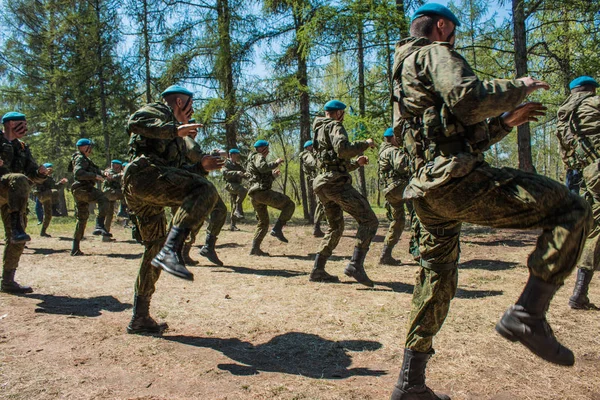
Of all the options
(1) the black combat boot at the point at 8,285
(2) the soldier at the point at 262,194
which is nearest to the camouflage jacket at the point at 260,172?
(2) the soldier at the point at 262,194

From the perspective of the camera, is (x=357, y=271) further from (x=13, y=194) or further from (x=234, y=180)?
(x=234, y=180)

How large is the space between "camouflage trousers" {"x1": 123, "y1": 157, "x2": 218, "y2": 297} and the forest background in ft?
23.7

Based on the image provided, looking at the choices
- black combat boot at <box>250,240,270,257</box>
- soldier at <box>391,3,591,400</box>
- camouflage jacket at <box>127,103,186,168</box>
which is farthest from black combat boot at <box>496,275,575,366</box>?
black combat boot at <box>250,240,270,257</box>

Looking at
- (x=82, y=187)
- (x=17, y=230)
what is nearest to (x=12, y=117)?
(x=17, y=230)

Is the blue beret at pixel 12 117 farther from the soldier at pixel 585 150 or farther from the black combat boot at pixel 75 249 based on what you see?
the soldier at pixel 585 150

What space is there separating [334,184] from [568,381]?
159 inches

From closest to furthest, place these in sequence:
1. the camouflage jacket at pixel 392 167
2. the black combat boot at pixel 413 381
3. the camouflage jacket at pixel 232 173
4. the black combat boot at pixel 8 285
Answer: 1. the black combat boot at pixel 413 381
2. the black combat boot at pixel 8 285
3. the camouflage jacket at pixel 392 167
4. the camouflage jacket at pixel 232 173

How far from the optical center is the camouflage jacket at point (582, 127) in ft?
17.9

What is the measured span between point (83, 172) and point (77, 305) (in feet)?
17.7

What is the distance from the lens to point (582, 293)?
500 cm

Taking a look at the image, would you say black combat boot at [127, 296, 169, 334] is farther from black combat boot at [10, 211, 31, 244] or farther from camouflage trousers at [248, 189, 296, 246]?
camouflage trousers at [248, 189, 296, 246]

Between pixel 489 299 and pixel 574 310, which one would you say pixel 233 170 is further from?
pixel 574 310

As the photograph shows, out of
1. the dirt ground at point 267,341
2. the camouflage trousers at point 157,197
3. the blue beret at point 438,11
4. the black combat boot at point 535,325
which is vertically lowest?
the dirt ground at point 267,341

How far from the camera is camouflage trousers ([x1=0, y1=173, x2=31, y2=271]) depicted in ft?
19.1
